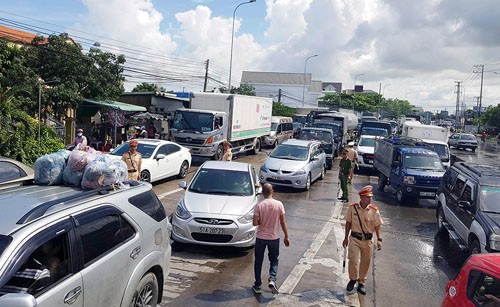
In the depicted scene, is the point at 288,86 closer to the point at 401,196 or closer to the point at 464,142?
the point at 464,142

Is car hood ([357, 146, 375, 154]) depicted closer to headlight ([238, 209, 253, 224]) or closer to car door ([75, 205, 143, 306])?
headlight ([238, 209, 253, 224])

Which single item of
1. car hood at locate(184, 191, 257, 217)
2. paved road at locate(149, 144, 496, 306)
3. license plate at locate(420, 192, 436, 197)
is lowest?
paved road at locate(149, 144, 496, 306)

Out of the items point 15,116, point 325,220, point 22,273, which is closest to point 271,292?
point 22,273

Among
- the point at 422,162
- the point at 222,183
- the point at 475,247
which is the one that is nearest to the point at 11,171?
the point at 222,183

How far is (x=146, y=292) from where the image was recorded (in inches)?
193

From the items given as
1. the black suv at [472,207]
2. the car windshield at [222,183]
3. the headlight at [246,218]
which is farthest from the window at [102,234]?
the black suv at [472,207]

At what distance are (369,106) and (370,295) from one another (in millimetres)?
85149

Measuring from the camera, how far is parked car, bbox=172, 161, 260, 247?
8.05 meters

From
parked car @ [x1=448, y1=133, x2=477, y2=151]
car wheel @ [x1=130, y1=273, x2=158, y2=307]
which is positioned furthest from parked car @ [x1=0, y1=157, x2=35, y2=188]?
parked car @ [x1=448, y1=133, x2=477, y2=151]

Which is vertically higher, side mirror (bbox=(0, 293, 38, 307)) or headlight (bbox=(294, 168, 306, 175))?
side mirror (bbox=(0, 293, 38, 307))

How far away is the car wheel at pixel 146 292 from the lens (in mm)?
4667

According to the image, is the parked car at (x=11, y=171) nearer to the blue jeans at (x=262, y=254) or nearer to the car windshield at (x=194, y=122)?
the blue jeans at (x=262, y=254)

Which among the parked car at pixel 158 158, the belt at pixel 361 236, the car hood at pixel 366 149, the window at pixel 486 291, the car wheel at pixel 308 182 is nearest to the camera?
the window at pixel 486 291

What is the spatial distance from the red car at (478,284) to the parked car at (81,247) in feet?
10.4
